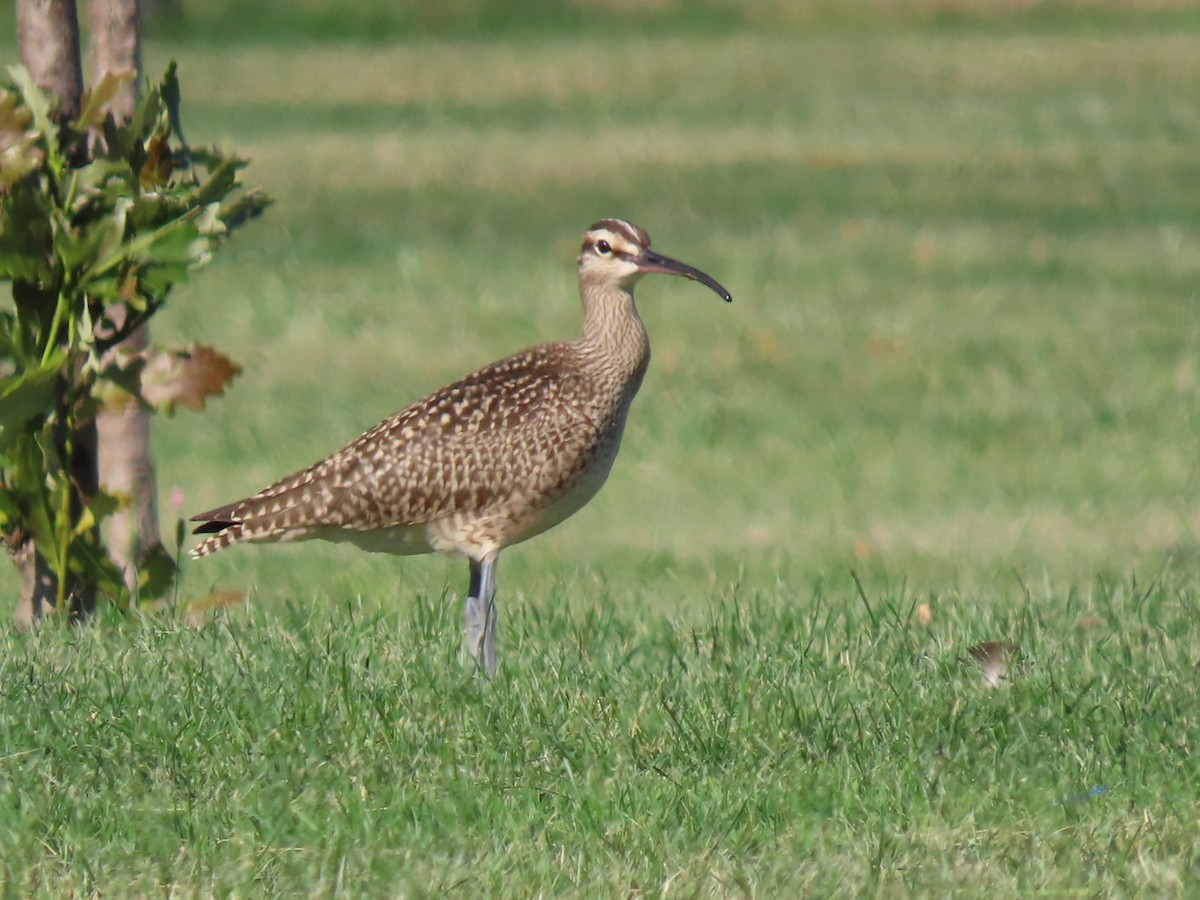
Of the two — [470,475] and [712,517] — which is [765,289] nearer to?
[712,517]

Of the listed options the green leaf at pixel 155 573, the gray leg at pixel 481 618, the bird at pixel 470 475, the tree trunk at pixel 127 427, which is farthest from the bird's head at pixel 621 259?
the green leaf at pixel 155 573

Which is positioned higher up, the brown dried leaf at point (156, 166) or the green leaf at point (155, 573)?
the brown dried leaf at point (156, 166)

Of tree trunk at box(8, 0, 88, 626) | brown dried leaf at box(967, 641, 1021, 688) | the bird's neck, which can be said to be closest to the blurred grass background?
tree trunk at box(8, 0, 88, 626)

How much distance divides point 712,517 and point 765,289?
14.2 feet

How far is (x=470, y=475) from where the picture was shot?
22.7ft

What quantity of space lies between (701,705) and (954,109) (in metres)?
16.8

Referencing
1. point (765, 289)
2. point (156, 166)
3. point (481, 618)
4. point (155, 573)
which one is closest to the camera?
point (481, 618)

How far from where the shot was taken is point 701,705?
6.10 metres

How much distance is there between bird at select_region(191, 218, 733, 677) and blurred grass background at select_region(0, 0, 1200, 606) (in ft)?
4.37

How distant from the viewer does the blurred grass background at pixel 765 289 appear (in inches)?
423

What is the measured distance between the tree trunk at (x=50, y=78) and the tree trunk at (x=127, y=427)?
0.77ft

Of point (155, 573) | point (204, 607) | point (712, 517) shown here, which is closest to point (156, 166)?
point (155, 573)

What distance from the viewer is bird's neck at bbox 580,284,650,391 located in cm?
723

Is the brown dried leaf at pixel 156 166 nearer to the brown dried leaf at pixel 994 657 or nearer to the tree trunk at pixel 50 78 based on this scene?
the tree trunk at pixel 50 78
